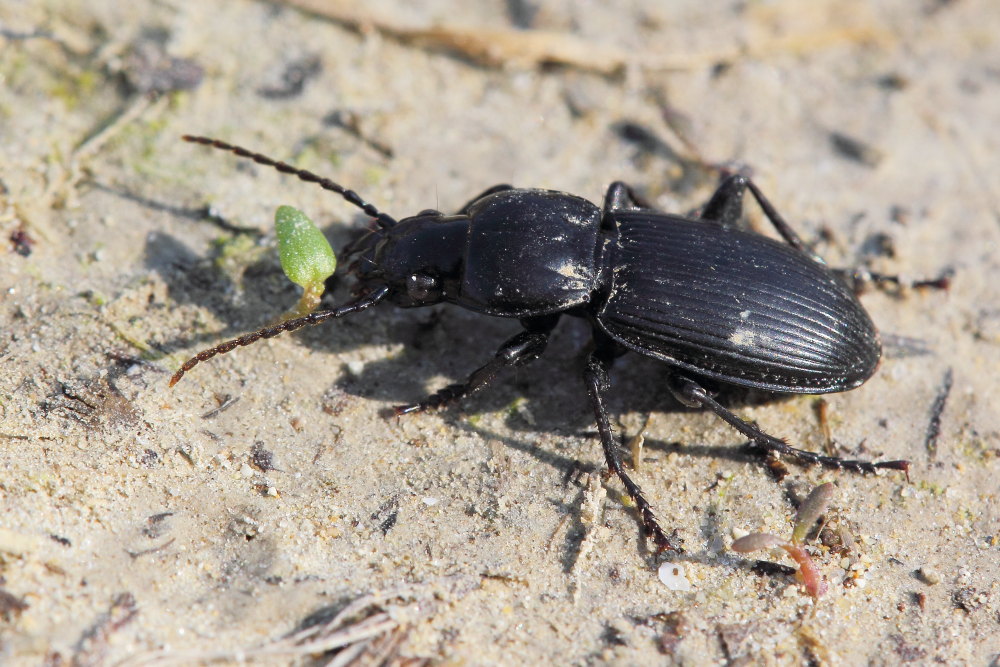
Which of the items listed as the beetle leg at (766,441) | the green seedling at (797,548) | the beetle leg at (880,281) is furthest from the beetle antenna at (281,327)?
the beetle leg at (880,281)

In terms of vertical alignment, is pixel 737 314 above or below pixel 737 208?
below

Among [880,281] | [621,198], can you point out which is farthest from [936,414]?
[621,198]

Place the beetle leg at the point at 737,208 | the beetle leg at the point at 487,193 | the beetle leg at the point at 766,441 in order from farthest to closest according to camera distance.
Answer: the beetle leg at the point at 737,208
the beetle leg at the point at 487,193
the beetle leg at the point at 766,441

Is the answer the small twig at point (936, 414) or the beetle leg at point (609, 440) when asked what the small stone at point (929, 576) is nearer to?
the small twig at point (936, 414)

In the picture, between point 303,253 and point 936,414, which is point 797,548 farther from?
point 303,253

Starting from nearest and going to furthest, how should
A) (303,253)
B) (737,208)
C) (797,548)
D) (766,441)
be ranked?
(797,548)
(766,441)
(303,253)
(737,208)

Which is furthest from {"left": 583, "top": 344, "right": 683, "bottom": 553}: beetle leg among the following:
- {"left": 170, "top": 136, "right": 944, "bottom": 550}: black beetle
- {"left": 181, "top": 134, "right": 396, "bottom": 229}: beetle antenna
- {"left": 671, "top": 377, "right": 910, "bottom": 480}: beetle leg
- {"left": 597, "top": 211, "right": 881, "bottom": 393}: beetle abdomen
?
{"left": 181, "top": 134, "right": 396, "bottom": 229}: beetle antenna

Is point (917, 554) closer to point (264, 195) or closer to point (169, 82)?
point (264, 195)

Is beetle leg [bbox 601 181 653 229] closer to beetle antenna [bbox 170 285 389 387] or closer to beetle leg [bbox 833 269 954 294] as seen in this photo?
beetle leg [bbox 833 269 954 294]
